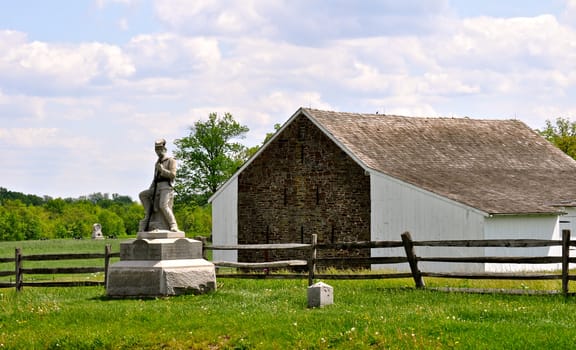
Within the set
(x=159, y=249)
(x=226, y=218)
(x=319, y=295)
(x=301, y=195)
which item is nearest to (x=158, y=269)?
(x=159, y=249)

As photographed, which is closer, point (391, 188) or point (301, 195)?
point (391, 188)

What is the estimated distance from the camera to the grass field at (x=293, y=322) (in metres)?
15.5

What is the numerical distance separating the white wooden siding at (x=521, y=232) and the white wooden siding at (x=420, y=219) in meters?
0.61

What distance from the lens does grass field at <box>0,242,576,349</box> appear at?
15.5 m

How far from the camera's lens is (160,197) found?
73.0 ft

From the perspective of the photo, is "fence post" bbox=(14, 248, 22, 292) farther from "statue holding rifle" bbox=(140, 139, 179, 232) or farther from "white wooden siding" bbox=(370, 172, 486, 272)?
"white wooden siding" bbox=(370, 172, 486, 272)

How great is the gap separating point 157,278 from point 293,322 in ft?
16.9

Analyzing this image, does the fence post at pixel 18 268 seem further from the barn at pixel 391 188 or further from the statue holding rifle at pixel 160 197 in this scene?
the barn at pixel 391 188

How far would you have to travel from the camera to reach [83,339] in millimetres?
17031

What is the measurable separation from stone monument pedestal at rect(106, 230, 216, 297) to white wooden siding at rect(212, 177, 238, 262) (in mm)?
18677

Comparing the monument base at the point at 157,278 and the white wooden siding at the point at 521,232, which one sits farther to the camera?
the white wooden siding at the point at 521,232

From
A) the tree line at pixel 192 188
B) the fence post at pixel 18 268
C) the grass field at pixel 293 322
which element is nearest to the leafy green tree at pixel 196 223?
the tree line at pixel 192 188

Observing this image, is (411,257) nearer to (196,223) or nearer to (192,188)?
(192,188)

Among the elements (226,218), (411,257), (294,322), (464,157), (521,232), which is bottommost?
(294,322)
